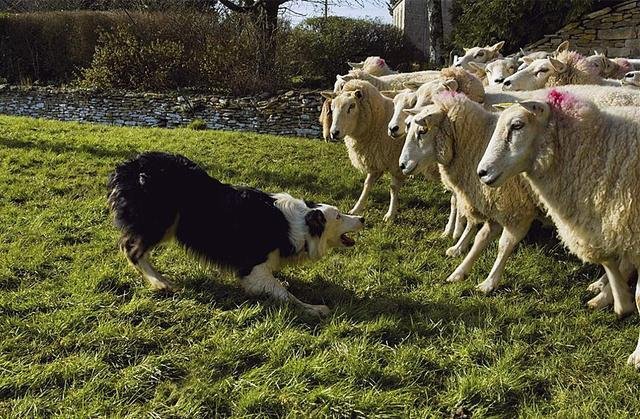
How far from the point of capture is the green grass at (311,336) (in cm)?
272

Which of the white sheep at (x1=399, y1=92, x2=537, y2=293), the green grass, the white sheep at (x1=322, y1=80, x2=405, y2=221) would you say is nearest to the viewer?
the green grass

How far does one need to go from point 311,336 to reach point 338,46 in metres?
14.1

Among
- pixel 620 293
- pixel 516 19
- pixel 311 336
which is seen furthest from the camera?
pixel 516 19

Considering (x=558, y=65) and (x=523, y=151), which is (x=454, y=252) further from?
(x=558, y=65)

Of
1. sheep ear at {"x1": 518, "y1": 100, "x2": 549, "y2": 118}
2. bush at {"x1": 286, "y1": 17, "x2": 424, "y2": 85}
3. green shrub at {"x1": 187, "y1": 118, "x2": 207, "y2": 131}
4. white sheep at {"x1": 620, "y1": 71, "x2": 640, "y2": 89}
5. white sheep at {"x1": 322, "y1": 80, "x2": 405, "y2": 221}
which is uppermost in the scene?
bush at {"x1": 286, "y1": 17, "x2": 424, "y2": 85}

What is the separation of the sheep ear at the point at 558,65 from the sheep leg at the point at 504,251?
194 centimetres

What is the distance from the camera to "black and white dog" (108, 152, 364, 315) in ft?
12.6

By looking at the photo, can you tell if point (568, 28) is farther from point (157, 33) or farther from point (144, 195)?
point (144, 195)

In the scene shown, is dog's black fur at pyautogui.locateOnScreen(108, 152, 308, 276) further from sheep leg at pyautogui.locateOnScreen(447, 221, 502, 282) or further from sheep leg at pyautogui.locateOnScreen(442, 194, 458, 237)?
sheep leg at pyautogui.locateOnScreen(442, 194, 458, 237)

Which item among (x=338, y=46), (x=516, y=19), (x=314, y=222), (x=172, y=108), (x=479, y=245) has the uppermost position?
(x=516, y=19)

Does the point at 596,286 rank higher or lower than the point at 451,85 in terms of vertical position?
lower

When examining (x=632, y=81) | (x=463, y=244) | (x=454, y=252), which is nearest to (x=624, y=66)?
(x=632, y=81)

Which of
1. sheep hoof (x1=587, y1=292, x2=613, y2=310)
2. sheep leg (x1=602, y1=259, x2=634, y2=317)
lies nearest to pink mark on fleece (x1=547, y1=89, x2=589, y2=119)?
sheep leg (x1=602, y1=259, x2=634, y2=317)

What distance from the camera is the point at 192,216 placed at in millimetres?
3988
